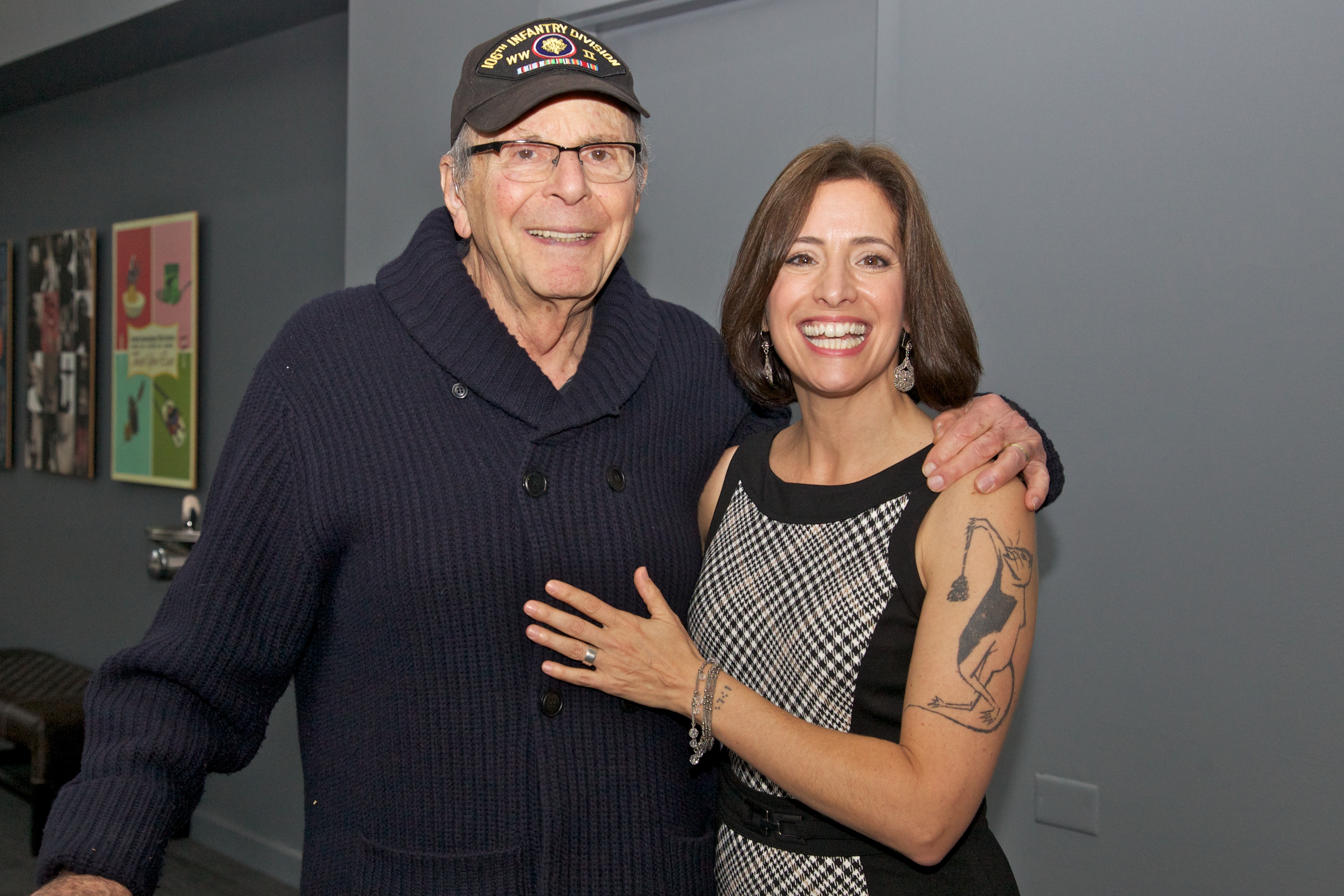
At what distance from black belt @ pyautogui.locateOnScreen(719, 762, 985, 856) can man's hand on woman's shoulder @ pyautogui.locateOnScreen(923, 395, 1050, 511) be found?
1.41 ft

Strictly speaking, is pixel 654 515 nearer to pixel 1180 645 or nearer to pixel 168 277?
pixel 1180 645

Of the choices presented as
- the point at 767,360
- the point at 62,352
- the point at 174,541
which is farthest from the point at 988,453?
the point at 62,352

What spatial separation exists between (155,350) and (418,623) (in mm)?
3555

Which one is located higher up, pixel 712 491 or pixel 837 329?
pixel 837 329

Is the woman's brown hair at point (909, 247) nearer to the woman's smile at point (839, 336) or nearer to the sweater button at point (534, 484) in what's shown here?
the woman's smile at point (839, 336)

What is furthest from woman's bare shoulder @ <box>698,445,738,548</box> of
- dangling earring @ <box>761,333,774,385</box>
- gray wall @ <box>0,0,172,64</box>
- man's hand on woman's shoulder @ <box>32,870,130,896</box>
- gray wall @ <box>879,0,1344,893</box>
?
gray wall @ <box>0,0,172,64</box>

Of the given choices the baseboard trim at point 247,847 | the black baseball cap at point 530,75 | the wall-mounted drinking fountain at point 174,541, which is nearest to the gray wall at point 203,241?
the baseboard trim at point 247,847

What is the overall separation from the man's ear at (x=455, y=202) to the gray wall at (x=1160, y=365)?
1.06 meters

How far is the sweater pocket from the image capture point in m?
1.29

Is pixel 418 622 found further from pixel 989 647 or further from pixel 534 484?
pixel 989 647

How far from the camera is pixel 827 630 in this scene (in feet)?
4.35

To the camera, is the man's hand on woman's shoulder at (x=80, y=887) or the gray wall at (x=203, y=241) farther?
the gray wall at (x=203, y=241)

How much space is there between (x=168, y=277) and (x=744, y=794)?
147 inches

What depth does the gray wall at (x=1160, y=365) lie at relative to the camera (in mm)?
1741
